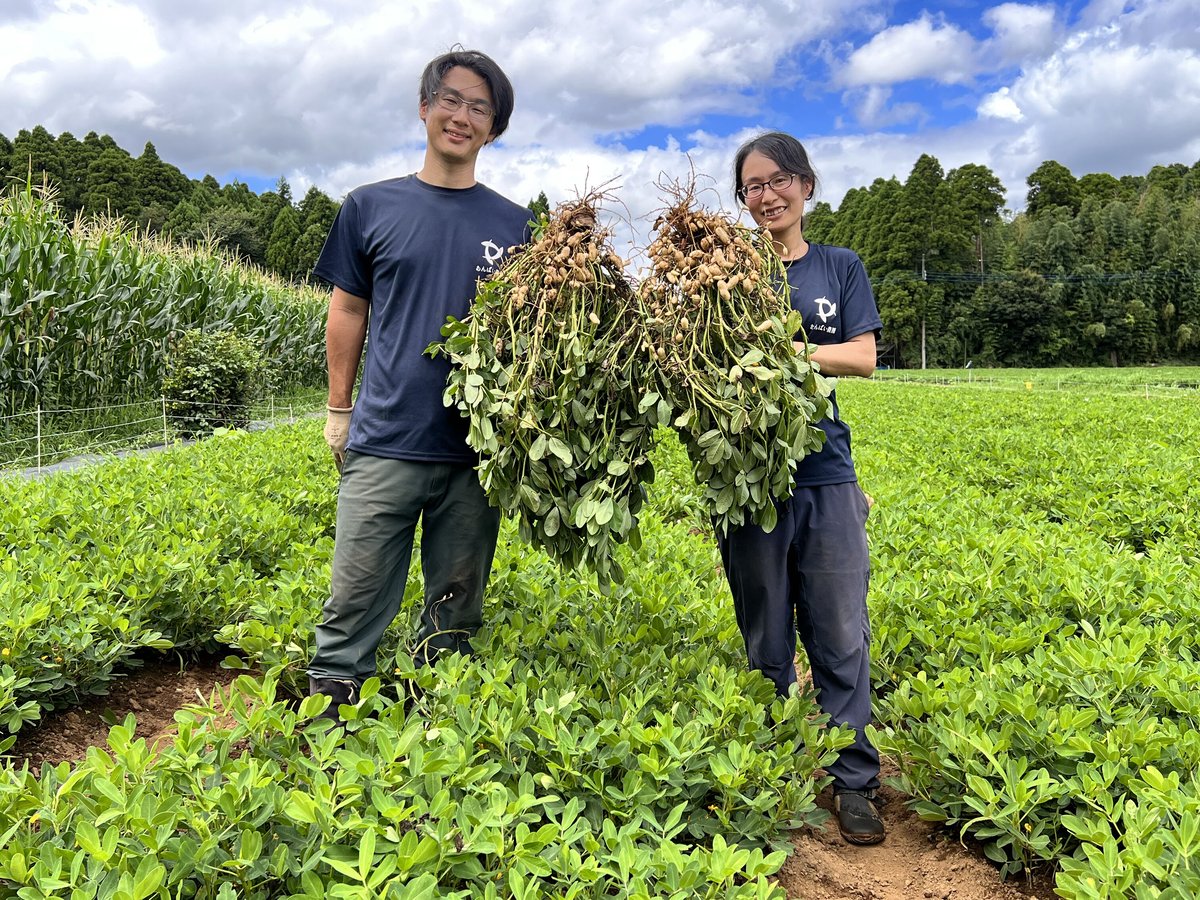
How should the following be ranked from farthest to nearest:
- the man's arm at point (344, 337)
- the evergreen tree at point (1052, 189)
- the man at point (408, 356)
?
the evergreen tree at point (1052, 189) < the man's arm at point (344, 337) < the man at point (408, 356)

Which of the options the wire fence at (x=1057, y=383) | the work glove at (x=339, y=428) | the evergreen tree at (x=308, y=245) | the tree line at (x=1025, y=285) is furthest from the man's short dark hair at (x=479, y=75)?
the tree line at (x=1025, y=285)

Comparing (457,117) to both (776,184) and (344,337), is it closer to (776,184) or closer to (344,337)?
(344,337)

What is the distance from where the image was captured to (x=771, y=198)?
271cm

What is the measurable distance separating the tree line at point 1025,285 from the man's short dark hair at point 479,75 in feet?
178

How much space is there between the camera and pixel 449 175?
9.41 feet

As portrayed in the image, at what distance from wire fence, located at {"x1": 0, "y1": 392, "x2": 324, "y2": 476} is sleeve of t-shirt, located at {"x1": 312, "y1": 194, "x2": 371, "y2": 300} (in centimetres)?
577

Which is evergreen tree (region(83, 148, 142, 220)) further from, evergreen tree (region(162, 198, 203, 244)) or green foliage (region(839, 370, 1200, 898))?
green foliage (region(839, 370, 1200, 898))

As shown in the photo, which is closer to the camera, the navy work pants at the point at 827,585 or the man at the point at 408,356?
the navy work pants at the point at 827,585

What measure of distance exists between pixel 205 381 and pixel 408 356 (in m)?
11.6

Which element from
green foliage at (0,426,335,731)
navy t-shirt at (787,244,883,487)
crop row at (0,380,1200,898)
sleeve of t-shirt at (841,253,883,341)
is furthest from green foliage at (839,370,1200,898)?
green foliage at (0,426,335,731)

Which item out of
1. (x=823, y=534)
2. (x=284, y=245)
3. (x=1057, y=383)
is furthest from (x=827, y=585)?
(x=284, y=245)

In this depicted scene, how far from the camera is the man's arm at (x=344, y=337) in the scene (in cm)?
290

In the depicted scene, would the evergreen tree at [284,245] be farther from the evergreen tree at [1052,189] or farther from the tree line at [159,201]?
the evergreen tree at [1052,189]

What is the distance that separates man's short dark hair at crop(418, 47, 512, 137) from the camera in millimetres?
2795
